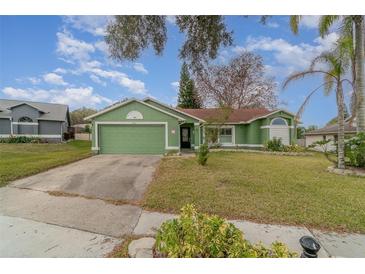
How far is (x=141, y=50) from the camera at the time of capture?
5012 mm

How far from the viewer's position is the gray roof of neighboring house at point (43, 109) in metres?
17.7

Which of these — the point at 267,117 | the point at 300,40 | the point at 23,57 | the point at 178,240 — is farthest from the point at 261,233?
the point at 267,117

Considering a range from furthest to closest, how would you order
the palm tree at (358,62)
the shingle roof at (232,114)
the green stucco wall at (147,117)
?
1. the shingle roof at (232,114)
2. the green stucco wall at (147,117)
3. the palm tree at (358,62)

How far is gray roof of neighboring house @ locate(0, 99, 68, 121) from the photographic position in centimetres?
1770

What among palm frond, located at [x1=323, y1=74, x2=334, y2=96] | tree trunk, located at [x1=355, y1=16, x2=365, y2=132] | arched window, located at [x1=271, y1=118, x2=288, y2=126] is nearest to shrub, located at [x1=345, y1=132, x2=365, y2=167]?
tree trunk, located at [x1=355, y1=16, x2=365, y2=132]

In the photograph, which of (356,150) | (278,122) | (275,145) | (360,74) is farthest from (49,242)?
(278,122)

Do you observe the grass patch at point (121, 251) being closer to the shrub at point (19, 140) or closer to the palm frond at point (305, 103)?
the palm frond at point (305, 103)

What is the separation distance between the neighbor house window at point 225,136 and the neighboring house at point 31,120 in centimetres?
1597

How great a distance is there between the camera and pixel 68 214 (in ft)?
12.9

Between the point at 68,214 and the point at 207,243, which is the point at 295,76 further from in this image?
the point at 68,214

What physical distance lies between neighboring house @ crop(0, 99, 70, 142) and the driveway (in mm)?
15067

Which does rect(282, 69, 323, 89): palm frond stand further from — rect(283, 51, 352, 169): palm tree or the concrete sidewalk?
the concrete sidewalk

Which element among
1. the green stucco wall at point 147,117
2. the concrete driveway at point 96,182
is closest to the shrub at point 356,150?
the concrete driveway at point 96,182
